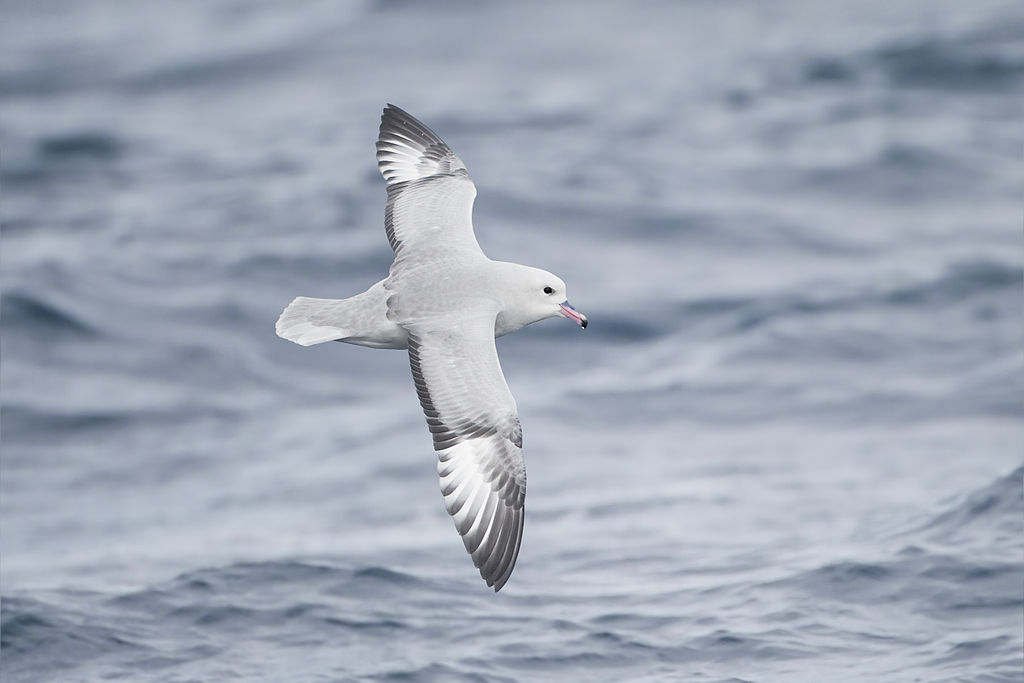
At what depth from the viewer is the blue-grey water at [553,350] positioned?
988cm

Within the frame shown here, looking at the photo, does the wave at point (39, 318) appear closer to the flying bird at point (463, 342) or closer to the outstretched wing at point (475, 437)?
the flying bird at point (463, 342)

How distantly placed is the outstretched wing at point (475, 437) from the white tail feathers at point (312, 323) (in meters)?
0.48

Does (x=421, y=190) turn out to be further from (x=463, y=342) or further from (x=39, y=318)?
(x=39, y=318)

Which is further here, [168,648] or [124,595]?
[124,595]

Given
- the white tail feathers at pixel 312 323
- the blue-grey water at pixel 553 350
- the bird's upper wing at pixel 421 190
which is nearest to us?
the white tail feathers at pixel 312 323

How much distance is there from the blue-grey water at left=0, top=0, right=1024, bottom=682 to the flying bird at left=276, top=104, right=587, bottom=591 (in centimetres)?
165

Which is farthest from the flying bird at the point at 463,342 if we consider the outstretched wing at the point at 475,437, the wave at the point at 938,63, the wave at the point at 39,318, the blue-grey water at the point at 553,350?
the wave at the point at 938,63

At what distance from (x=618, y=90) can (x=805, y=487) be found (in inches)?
388

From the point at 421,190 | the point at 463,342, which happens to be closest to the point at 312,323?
the point at 463,342

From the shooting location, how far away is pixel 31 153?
64.5 ft

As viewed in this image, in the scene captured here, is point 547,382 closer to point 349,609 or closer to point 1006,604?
point 349,609

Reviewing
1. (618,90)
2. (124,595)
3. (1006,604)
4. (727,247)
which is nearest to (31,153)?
(618,90)

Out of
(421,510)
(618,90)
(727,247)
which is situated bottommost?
(421,510)

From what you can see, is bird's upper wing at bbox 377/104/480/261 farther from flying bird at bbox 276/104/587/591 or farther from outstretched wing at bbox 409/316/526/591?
outstretched wing at bbox 409/316/526/591
